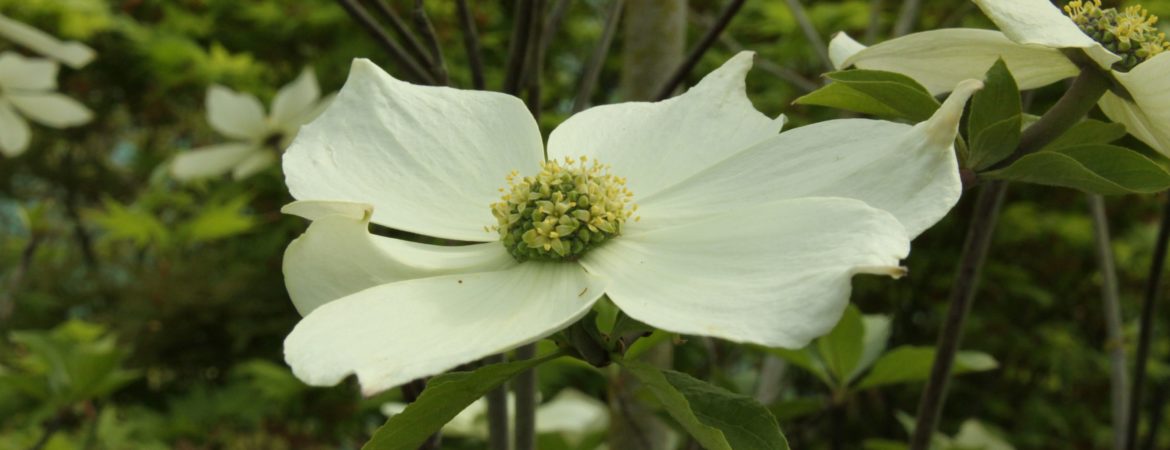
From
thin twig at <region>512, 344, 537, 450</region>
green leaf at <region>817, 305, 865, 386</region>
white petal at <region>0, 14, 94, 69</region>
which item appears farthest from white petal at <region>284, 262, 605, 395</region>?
white petal at <region>0, 14, 94, 69</region>

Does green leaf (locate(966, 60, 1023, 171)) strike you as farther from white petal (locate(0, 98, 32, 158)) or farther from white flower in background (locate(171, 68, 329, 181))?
white petal (locate(0, 98, 32, 158))

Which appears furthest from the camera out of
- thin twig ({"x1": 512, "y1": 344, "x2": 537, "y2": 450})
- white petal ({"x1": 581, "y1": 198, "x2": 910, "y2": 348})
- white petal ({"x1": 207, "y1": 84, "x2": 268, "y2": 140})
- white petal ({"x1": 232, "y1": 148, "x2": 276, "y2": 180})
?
white petal ({"x1": 207, "y1": 84, "x2": 268, "y2": 140})

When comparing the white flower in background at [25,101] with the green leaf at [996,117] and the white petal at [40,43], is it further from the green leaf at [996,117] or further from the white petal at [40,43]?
the green leaf at [996,117]

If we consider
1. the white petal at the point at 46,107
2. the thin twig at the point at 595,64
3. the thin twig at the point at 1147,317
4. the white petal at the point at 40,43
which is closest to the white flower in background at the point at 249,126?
the white petal at the point at 46,107

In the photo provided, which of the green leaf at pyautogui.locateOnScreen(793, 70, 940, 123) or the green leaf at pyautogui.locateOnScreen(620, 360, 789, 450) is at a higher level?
the green leaf at pyautogui.locateOnScreen(793, 70, 940, 123)

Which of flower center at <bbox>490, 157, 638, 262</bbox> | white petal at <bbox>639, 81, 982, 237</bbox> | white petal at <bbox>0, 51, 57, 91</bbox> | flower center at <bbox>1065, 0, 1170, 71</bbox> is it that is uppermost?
flower center at <bbox>1065, 0, 1170, 71</bbox>

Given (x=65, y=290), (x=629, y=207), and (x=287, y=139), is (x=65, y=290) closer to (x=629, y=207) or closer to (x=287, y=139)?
(x=287, y=139)
